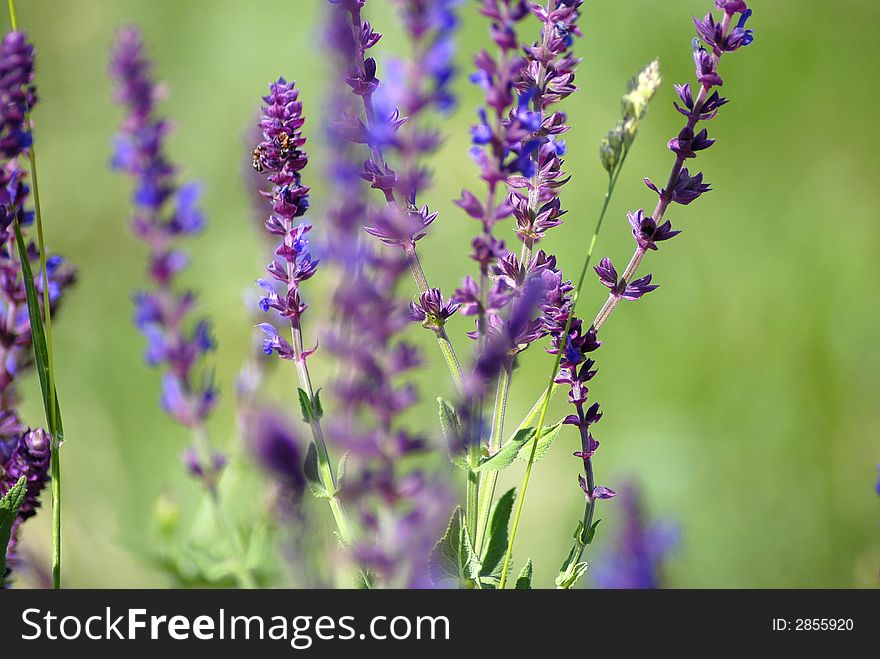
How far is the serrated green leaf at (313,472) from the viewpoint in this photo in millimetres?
1461

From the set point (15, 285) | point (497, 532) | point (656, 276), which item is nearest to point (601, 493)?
point (497, 532)

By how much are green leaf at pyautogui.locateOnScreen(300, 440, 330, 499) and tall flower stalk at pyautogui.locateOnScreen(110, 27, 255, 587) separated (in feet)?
2.35

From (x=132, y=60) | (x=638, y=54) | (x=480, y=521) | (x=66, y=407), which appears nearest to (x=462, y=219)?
(x=638, y=54)

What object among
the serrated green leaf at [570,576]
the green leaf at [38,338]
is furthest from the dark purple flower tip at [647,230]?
the green leaf at [38,338]

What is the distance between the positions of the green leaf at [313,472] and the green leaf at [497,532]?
0.29 metres

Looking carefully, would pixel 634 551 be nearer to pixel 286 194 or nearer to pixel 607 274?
pixel 607 274

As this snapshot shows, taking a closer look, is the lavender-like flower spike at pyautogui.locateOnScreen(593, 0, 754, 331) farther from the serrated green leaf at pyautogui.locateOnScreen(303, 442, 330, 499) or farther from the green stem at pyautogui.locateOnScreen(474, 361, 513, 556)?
the serrated green leaf at pyautogui.locateOnScreen(303, 442, 330, 499)

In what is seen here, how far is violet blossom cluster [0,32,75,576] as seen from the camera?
1435mm

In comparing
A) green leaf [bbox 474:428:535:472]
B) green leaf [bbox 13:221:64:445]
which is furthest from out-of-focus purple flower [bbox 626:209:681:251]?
green leaf [bbox 13:221:64:445]

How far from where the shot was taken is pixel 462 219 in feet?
14.1

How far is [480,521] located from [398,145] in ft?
2.06

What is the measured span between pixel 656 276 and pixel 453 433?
269 centimetres

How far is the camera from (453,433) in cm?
145
